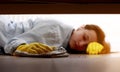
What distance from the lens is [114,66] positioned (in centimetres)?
60

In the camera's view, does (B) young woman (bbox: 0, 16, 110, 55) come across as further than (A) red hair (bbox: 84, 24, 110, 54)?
No

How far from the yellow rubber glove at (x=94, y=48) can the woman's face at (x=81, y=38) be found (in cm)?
2

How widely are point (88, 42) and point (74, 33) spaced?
0.08 metres

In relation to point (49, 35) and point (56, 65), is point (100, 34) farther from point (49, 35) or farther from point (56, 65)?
point (56, 65)

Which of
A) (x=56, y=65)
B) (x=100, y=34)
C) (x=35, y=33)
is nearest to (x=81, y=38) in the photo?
(x=100, y=34)

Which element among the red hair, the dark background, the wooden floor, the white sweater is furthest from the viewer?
the red hair

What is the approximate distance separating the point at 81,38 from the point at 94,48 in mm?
120

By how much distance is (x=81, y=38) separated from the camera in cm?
97

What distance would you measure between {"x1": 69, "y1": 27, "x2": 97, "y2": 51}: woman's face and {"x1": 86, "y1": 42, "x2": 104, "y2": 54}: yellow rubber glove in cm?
2

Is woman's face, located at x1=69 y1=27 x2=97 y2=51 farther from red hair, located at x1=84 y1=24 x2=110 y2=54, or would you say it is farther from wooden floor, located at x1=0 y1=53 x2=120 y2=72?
wooden floor, located at x1=0 y1=53 x2=120 y2=72

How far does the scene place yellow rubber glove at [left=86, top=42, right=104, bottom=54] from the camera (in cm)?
87

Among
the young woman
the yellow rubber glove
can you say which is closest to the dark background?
the young woman

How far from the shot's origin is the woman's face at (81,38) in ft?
3.16

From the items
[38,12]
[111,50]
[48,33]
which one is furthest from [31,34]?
[38,12]
